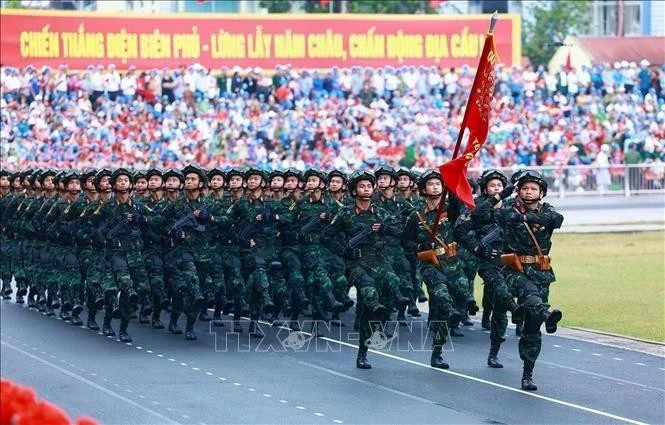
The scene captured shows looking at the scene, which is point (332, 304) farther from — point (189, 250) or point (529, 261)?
point (529, 261)

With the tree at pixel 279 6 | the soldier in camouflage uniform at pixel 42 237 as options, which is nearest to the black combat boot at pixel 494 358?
the soldier in camouflage uniform at pixel 42 237

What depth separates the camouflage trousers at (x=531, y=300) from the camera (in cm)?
1312

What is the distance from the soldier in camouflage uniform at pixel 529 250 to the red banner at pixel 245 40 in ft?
92.6

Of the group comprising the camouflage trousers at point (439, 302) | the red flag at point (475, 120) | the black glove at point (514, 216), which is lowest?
the camouflage trousers at point (439, 302)

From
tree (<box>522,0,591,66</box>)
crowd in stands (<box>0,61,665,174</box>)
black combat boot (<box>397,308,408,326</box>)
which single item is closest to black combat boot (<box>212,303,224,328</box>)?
black combat boot (<box>397,308,408,326</box>)

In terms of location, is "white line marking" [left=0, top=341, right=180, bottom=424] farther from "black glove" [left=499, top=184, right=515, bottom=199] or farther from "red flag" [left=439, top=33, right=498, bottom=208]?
"black glove" [left=499, top=184, right=515, bottom=199]

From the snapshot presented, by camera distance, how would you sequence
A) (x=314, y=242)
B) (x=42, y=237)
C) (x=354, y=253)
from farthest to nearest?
1. (x=42, y=237)
2. (x=314, y=242)
3. (x=354, y=253)

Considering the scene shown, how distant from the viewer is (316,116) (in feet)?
125

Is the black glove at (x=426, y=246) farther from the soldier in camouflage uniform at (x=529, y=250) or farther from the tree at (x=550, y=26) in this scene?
the tree at (x=550, y=26)

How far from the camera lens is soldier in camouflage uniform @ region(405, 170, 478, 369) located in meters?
14.6

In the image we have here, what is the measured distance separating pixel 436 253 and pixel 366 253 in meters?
0.76

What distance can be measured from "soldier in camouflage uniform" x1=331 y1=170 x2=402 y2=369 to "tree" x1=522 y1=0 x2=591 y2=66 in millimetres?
41155

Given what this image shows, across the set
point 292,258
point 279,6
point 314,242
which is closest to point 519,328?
point 314,242

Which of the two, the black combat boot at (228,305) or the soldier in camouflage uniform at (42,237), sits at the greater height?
the soldier in camouflage uniform at (42,237)
